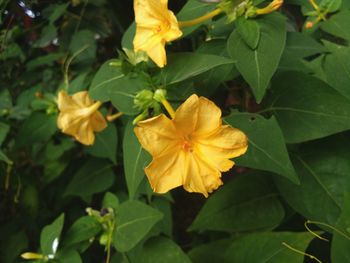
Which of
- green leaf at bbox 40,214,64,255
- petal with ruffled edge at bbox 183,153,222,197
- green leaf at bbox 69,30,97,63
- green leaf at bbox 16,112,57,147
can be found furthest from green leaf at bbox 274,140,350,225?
green leaf at bbox 69,30,97,63

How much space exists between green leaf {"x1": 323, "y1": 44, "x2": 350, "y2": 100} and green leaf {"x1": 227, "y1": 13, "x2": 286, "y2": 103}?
0.49 feet

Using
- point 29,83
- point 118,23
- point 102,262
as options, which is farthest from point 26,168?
point 118,23

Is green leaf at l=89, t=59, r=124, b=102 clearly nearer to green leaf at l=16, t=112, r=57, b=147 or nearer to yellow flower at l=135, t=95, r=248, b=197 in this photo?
yellow flower at l=135, t=95, r=248, b=197

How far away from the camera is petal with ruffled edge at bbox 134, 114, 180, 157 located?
60 cm

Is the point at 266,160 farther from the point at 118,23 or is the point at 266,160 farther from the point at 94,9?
the point at 94,9

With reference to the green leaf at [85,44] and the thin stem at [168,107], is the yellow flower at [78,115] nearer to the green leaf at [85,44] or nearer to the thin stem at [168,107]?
the thin stem at [168,107]

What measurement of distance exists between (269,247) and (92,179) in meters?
0.60

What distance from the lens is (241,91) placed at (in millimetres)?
1006

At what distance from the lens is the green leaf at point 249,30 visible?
0.69m

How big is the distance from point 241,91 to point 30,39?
35.3 inches

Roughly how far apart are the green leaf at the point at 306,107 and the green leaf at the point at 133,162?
10.3 inches

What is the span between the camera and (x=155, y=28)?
72 cm

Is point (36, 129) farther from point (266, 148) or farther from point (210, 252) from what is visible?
point (266, 148)

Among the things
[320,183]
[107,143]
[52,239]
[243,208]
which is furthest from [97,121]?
[320,183]
